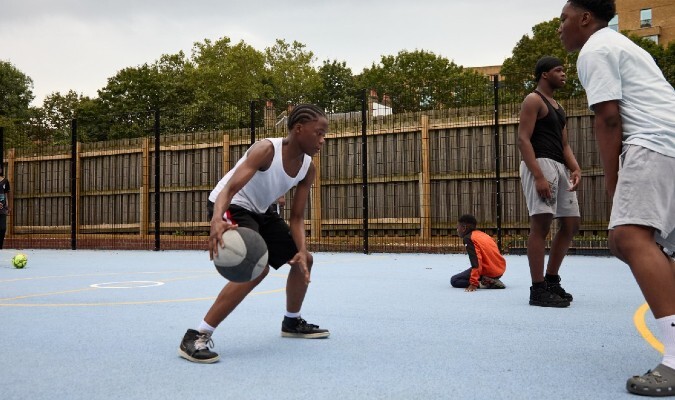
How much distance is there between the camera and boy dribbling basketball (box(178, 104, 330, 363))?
3547mm

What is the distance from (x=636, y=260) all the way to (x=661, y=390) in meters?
0.53

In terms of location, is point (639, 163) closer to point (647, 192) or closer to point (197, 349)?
point (647, 192)

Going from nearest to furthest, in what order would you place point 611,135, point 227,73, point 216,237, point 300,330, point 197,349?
point 611,135, point 216,237, point 197,349, point 300,330, point 227,73

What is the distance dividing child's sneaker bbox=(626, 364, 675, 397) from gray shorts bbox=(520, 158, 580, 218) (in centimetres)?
272

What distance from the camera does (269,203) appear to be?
4.00 m

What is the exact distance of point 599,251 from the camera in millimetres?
11305

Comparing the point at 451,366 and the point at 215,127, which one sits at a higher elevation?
the point at 215,127

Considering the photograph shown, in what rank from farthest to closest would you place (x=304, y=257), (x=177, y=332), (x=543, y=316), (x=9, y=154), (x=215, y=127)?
(x=9, y=154)
(x=215, y=127)
(x=543, y=316)
(x=177, y=332)
(x=304, y=257)

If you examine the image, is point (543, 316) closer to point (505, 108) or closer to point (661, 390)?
point (661, 390)

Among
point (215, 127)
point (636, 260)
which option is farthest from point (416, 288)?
point (215, 127)

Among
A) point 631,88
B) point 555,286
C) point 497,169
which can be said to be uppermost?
point 497,169

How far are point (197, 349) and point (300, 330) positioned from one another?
34.7 inches

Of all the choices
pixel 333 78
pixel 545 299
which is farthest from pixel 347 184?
pixel 333 78

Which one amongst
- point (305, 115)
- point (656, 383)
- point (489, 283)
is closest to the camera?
point (656, 383)
